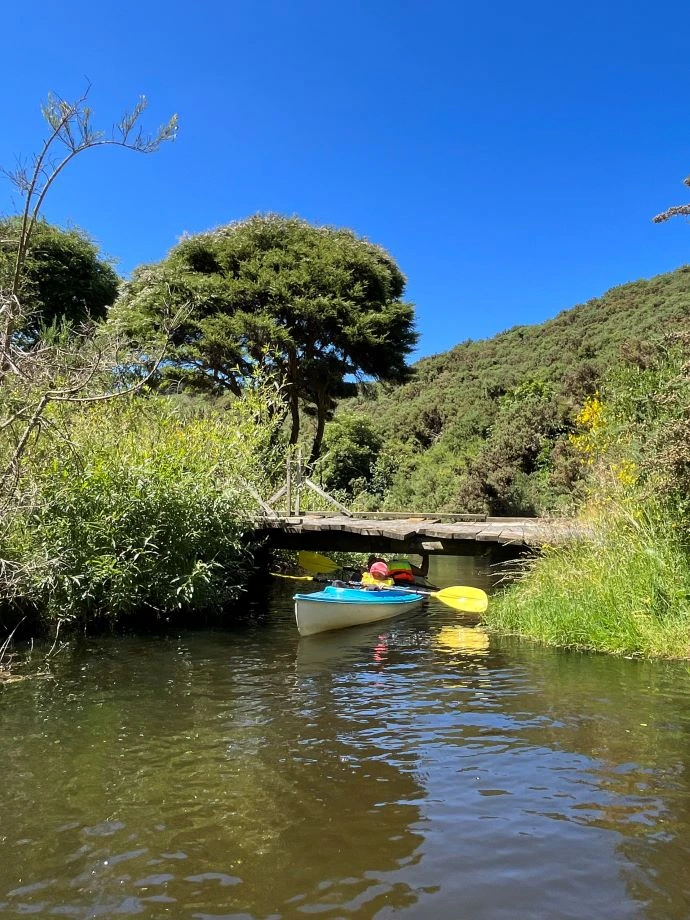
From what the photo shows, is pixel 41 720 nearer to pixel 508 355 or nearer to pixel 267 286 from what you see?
pixel 267 286

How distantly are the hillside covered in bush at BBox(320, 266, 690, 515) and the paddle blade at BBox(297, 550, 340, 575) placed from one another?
3.63 m

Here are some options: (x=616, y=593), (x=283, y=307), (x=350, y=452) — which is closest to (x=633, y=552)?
(x=616, y=593)

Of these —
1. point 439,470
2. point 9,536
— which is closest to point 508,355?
point 439,470

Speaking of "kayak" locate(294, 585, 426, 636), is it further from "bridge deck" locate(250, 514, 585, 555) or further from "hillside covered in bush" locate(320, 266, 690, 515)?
"hillside covered in bush" locate(320, 266, 690, 515)

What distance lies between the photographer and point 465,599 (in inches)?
493

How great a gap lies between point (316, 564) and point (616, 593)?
10657mm

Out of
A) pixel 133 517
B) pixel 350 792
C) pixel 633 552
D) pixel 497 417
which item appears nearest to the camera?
pixel 350 792

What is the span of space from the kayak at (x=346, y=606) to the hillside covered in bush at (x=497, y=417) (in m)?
8.12

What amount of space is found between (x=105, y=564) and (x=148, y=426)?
314 centimetres

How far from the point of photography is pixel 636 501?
924 cm

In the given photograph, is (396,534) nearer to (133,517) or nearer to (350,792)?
(133,517)

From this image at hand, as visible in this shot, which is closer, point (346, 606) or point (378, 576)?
point (346, 606)

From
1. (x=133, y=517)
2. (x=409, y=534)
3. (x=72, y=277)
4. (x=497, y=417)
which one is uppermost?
(x=72, y=277)

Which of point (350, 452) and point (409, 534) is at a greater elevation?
point (350, 452)
